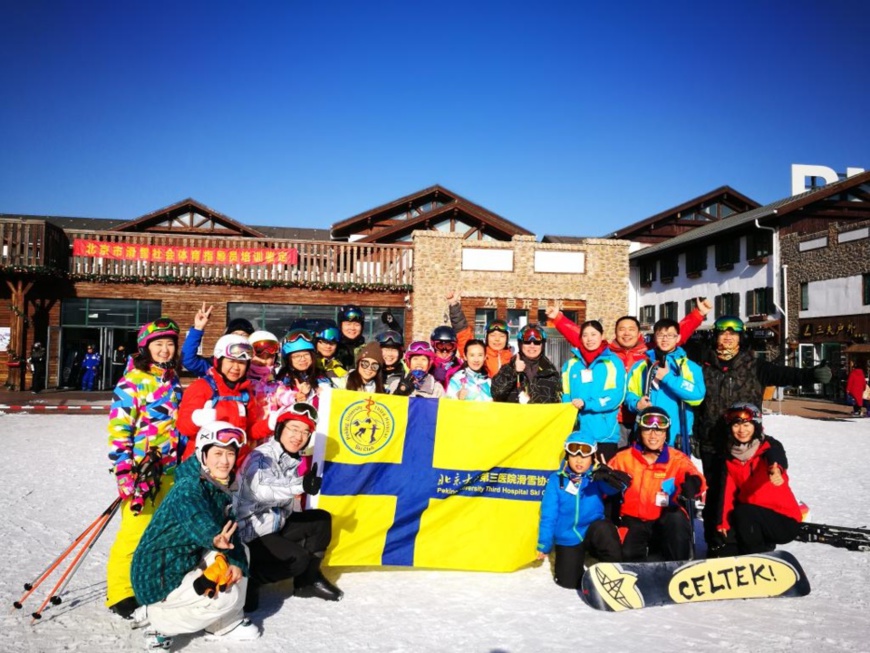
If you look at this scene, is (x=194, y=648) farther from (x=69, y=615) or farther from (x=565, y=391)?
(x=565, y=391)

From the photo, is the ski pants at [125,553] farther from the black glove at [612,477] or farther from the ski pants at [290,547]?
the black glove at [612,477]

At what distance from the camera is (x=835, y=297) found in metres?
23.7

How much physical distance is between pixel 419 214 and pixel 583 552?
68.2ft

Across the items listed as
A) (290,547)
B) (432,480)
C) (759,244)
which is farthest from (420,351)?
(759,244)

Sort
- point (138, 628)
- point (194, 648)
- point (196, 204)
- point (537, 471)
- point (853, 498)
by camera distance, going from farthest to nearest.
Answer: point (196, 204)
point (853, 498)
point (537, 471)
point (138, 628)
point (194, 648)

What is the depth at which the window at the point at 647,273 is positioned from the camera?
35.8m

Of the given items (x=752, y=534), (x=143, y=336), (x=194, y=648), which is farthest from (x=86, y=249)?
(x=752, y=534)

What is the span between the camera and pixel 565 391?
5.25 meters

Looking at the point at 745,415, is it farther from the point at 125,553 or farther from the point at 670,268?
the point at 670,268

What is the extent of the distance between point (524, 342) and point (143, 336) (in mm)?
3039

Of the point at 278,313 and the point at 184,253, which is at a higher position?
the point at 184,253

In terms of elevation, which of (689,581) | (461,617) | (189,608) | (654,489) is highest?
(654,489)

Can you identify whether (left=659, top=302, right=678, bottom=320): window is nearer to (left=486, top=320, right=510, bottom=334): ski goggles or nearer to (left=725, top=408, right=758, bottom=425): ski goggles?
(left=486, top=320, right=510, bottom=334): ski goggles

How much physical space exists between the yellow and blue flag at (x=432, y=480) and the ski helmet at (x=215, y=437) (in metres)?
1.12
